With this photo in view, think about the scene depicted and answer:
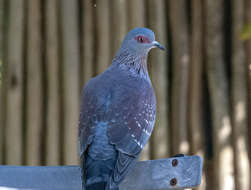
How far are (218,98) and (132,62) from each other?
0.67m

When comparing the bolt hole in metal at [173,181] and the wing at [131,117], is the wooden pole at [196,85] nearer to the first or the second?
the wing at [131,117]

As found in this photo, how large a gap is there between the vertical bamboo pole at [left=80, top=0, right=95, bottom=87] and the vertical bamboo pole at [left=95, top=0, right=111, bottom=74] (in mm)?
45

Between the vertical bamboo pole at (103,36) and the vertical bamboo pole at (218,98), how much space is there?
673 mm

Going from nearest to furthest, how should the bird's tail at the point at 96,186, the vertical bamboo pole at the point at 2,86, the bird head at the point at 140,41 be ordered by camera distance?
the bird's tail at the point at 96,186, the bird head at the point at 140,41, the vertical bamboo pole at the point at 2,86

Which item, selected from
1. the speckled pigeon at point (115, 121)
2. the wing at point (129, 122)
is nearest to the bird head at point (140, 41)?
the speckled pigeon at point (115, 121)

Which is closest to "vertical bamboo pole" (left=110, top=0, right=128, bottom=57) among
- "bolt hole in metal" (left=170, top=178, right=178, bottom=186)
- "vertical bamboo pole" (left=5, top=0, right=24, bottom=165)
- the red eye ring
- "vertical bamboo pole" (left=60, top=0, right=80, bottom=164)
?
"vertical bamboo pole" (left=60, top=0, right=80, bottom=164)

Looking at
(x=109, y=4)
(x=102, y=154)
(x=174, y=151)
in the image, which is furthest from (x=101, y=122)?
(x=109, y=4)

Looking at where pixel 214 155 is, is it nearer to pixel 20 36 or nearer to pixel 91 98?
pixel 91 98

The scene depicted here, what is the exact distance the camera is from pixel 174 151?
10.7 feet

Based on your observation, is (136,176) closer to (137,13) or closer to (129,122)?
(129,122)

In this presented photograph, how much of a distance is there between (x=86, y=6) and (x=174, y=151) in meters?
1.16

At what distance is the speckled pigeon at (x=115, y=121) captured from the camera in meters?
2.18

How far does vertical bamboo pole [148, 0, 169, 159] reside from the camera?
3240mm

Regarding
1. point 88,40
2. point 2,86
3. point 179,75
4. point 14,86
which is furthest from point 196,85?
point 2,86
